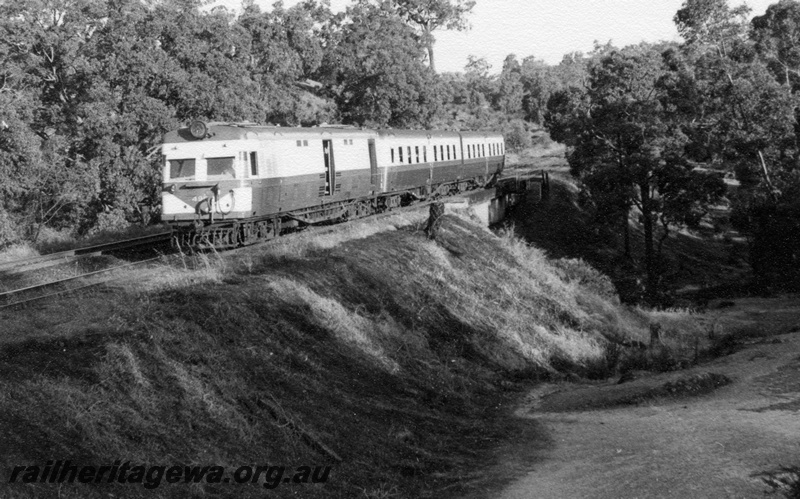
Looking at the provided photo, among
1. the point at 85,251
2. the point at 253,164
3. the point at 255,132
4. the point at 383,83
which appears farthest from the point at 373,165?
the point at 383,83

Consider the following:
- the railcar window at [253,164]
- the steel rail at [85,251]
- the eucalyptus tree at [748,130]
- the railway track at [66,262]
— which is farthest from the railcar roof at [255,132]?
the eucalyptus tree at [748,130]

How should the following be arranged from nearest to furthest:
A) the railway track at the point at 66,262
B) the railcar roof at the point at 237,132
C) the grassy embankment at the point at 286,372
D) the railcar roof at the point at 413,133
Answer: the grassy embankment at the point at 286,372 < the railway track at the point at 66,262 < the railcar roof at the point at 237,132 < the railcar roof at the point at 413,133

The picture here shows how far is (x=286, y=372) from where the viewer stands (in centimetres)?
1195

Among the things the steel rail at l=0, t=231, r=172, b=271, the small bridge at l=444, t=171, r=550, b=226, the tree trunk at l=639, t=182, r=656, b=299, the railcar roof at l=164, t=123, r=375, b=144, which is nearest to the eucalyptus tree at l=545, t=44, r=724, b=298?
the tree trunk at l=639, t=182, r=656, b=299

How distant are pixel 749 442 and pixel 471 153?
29767 mm

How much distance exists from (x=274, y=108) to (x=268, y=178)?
28.3m

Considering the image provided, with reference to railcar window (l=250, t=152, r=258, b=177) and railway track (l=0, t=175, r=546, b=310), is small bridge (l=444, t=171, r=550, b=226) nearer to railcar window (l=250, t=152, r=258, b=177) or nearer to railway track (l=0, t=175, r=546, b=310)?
railway track (l=0, t=175, r=546, b=310)

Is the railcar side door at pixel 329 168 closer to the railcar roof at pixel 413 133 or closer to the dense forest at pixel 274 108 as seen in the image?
the railcar roof at pixel 413 133

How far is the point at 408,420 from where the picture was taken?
12156mm

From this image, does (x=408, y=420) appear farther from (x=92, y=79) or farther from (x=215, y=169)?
(x=92, y=79)

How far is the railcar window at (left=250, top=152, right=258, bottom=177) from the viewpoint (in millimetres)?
18781

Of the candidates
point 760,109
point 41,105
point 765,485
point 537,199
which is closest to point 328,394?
point 765,485

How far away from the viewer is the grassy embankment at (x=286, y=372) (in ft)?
29.4

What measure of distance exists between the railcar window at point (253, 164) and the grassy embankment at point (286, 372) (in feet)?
7.01
